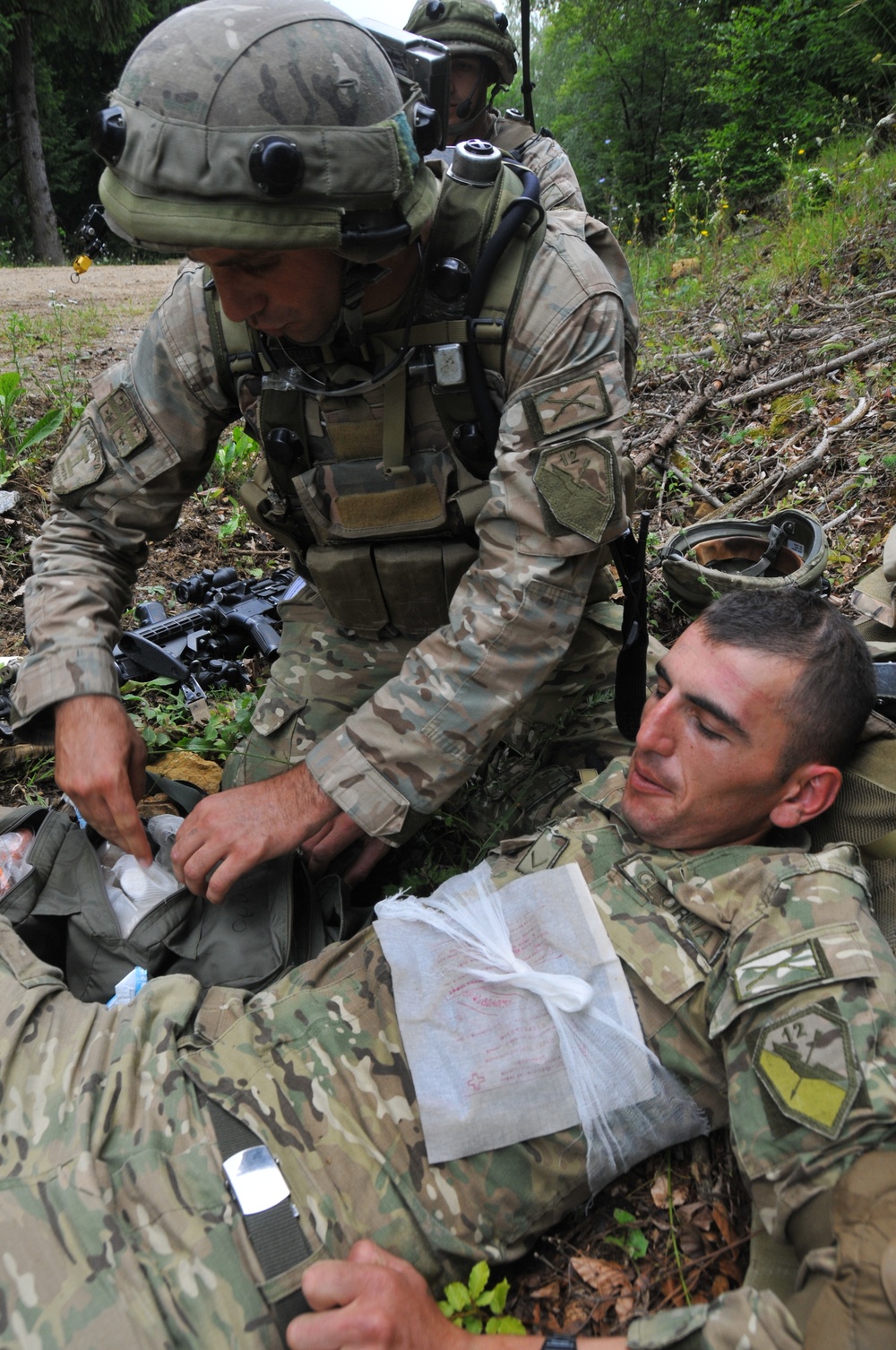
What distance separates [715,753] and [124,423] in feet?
6.12

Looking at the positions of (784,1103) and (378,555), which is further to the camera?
(378,555)

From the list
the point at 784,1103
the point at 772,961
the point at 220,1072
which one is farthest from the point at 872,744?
the point at 220,1072

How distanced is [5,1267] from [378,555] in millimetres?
1904

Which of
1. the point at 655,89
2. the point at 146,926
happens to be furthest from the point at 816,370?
the point at 655,89

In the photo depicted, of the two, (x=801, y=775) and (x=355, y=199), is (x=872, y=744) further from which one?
(x=355, y=199)

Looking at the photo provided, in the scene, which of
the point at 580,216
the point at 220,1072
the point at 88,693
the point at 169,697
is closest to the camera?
the point at 220,1072

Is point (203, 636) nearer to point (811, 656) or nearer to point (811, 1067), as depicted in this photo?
point (811, 656)

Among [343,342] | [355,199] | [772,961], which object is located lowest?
[772,961]

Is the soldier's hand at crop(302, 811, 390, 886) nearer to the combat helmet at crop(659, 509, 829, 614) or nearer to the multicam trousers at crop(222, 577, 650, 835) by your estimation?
the multicam trousers at crop(222, 577, 650, 835)

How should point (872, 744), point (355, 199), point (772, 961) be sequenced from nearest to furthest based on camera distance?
1. point (772, 961)
2. point (355, 199)
3. point (872, 744)

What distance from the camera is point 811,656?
2.12 meters

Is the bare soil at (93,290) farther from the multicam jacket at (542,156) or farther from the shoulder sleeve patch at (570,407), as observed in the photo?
the shoulder sleeve patch at (570,407)

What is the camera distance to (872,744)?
88.7 inches

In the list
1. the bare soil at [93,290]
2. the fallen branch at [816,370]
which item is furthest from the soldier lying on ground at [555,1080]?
the bare soil at [93,290]
